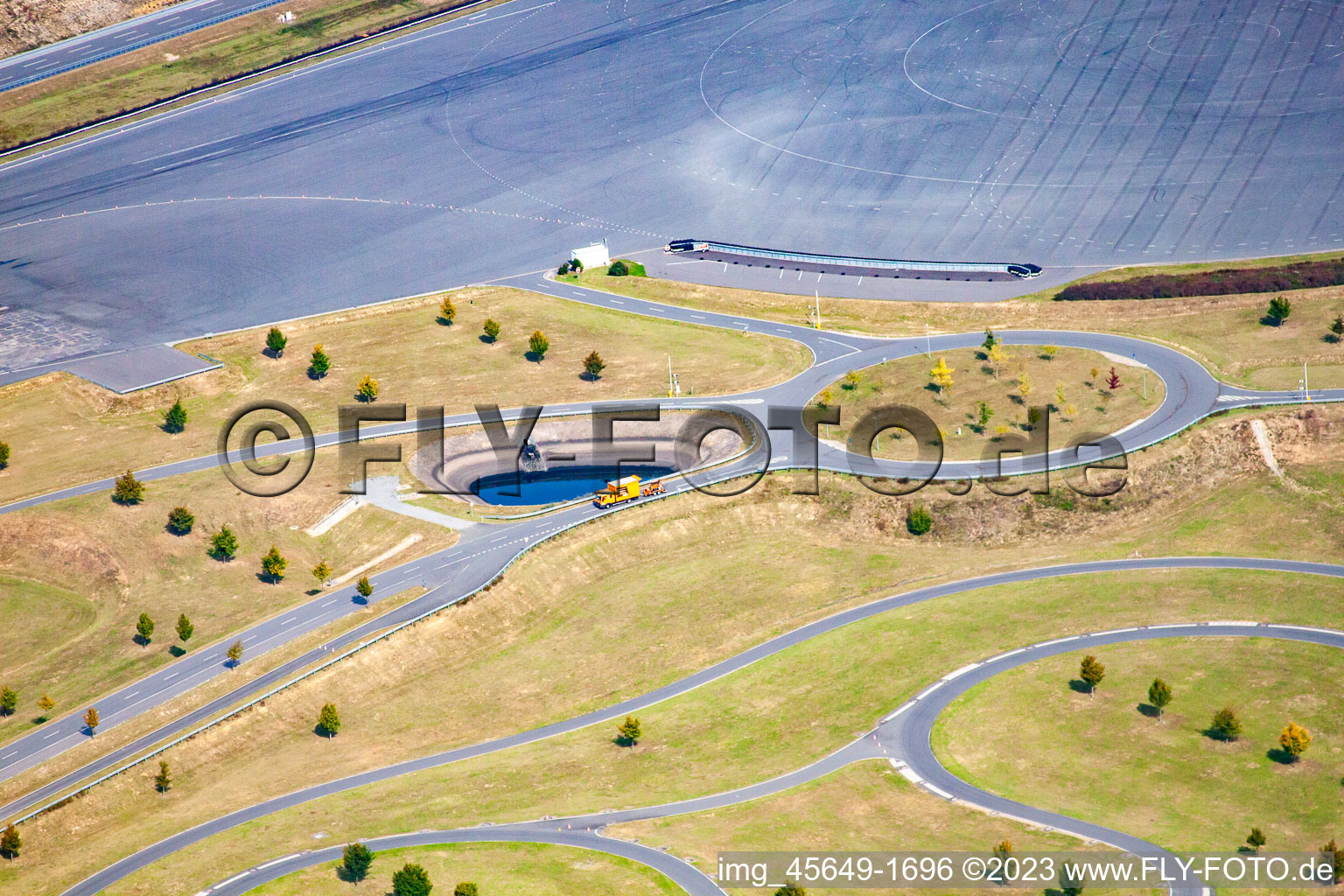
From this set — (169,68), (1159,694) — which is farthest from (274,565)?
Result: (169,68)

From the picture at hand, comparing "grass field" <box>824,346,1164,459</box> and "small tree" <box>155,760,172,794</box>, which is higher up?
"grass field" <box>824,346,1164,459</box>

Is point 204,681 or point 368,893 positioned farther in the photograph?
point 204,681

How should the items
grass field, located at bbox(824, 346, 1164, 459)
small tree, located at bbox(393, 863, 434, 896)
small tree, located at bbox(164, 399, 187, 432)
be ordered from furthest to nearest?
1. small tree, located at bbox(164, 399, 187, 432)
2. grass field, located at bbox(824, 346, 1164, 459)
3. small tree, located at bbox(393, 863, 434, 896)

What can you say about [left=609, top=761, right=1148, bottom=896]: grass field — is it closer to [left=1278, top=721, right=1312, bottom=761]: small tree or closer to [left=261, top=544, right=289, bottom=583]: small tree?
[left=1278, top=721, right=1312, bottom=761]: small tree

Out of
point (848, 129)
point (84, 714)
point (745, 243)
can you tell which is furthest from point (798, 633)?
point (848, 129)

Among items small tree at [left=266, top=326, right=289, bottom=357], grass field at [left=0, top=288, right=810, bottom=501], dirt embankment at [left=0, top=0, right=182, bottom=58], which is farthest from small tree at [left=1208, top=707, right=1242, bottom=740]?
dirt embankment at [left=0, top=0, right=182, bottom=58]

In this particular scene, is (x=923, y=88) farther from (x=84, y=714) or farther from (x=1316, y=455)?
(x=84, y=714)

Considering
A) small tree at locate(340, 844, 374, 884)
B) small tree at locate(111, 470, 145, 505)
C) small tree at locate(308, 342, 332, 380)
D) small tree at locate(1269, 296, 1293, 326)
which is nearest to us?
small tree at locate(340, 844, 374, 884)
